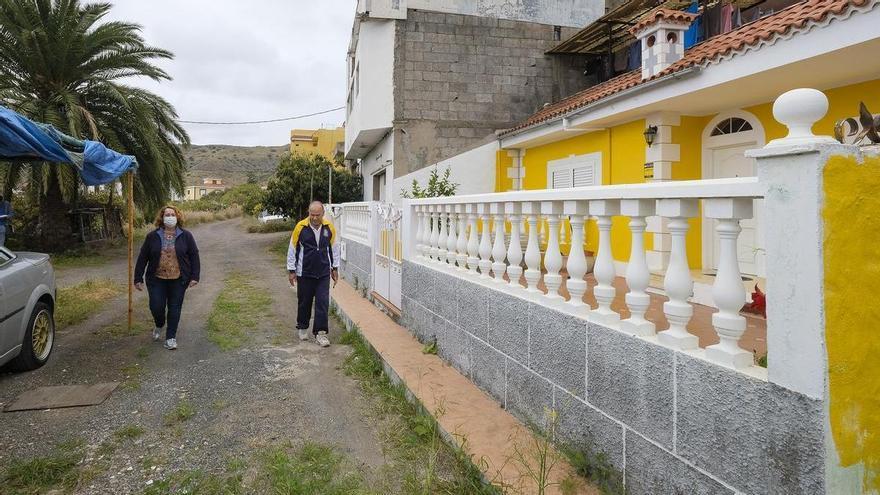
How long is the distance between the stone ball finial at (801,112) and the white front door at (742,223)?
Answer: 469cm

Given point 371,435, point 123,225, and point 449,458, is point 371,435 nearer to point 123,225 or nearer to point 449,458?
point 449,458

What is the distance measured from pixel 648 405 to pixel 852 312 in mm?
911

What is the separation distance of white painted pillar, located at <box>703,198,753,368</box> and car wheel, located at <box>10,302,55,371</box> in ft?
19.8

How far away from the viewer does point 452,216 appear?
5098 millimetres

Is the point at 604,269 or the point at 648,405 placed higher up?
the point at 604,269

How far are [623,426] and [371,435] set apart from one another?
1.99 m

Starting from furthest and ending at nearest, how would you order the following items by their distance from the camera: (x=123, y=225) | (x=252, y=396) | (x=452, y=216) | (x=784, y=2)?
1. (x=123, y=225)
2. (x=784, y=2)
3. (x=452, y=216)
4. (x=252, y=396)

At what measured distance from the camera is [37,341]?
18.5 ft

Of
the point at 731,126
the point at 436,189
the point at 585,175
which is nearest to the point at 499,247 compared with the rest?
the point at 731,126

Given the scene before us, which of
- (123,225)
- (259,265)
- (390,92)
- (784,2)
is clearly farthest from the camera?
(123,225)

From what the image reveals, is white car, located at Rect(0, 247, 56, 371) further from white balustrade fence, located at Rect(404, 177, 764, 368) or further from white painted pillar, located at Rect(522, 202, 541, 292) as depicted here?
white painted pillar, located at Rect(522, 202, 541, 292)

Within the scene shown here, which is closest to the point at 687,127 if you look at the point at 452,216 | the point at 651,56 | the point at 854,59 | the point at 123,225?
the point at 651,56

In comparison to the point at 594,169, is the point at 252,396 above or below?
below

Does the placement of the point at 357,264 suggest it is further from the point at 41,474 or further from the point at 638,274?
the point at 638,274
